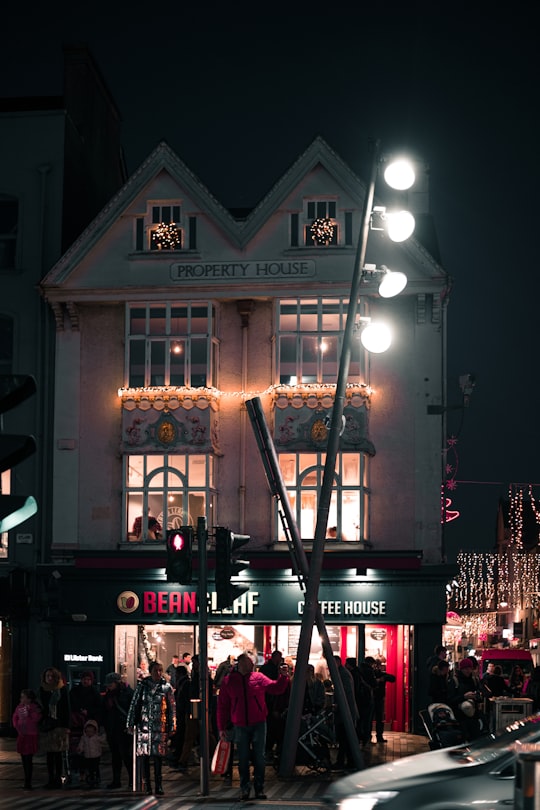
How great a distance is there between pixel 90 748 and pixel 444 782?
33.7 ft

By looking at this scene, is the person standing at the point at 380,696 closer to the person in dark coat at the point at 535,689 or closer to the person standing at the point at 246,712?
the person in dark coat at the point at 535,689

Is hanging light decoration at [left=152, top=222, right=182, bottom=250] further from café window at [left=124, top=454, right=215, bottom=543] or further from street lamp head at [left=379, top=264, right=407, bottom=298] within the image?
street lamp head at [left=379, top=264, right=407, bottom=298]

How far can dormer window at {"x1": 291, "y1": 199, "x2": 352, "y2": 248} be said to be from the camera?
3334cm

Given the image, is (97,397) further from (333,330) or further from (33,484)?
(333,330)

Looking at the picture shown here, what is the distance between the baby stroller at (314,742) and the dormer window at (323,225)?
1406 centimetres

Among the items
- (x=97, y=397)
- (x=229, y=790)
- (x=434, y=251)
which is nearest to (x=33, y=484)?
→ (x=97, y=397)

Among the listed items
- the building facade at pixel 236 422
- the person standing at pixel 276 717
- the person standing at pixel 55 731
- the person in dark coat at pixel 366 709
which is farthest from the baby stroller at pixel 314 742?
the building facade at pixel 236 422

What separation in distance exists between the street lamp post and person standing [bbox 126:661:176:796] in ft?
6.82

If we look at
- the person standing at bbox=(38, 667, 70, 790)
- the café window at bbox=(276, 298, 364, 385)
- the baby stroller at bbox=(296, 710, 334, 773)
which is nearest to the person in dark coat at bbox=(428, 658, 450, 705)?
the baby stroller at bbox=(296, 710, 334, 773)

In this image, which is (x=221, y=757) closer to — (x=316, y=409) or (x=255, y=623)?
(x=255, y=623)

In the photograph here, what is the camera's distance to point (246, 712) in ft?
59.4

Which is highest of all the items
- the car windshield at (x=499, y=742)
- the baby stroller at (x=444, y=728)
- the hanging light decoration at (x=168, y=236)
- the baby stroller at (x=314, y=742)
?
the hanging light decoration at (x=168, y=236)

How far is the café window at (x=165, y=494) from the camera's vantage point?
107 feet

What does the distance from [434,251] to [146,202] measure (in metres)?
7.93
